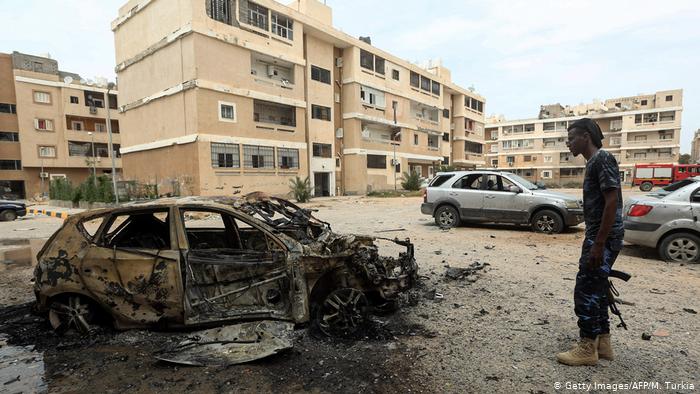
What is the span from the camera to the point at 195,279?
3.47m

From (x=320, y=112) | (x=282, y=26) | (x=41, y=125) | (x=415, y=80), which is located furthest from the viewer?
(x=415, y=80)

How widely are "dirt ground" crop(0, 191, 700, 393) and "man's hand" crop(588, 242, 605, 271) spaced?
863 mm

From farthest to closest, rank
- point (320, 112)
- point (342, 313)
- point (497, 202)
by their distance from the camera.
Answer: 1. point (320, 112)
2. point (497, 202)
3. point (342, 313)

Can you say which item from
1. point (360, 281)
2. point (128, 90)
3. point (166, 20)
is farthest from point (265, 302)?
point (128, 90)

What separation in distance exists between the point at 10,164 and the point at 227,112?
2964 centimetres

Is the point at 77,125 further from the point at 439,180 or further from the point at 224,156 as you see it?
the point at 439,180

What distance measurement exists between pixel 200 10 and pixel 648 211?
2354 cm

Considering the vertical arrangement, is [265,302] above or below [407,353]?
above

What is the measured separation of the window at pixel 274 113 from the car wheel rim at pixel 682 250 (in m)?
23.9

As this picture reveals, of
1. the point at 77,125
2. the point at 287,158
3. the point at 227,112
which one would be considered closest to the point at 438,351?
the point at 227,112

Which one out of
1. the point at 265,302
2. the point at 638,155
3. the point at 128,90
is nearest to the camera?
the point at 265,302

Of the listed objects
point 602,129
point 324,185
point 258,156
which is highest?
point 602,129

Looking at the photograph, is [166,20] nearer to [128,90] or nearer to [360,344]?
[128,90]

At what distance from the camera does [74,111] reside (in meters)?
38.2
